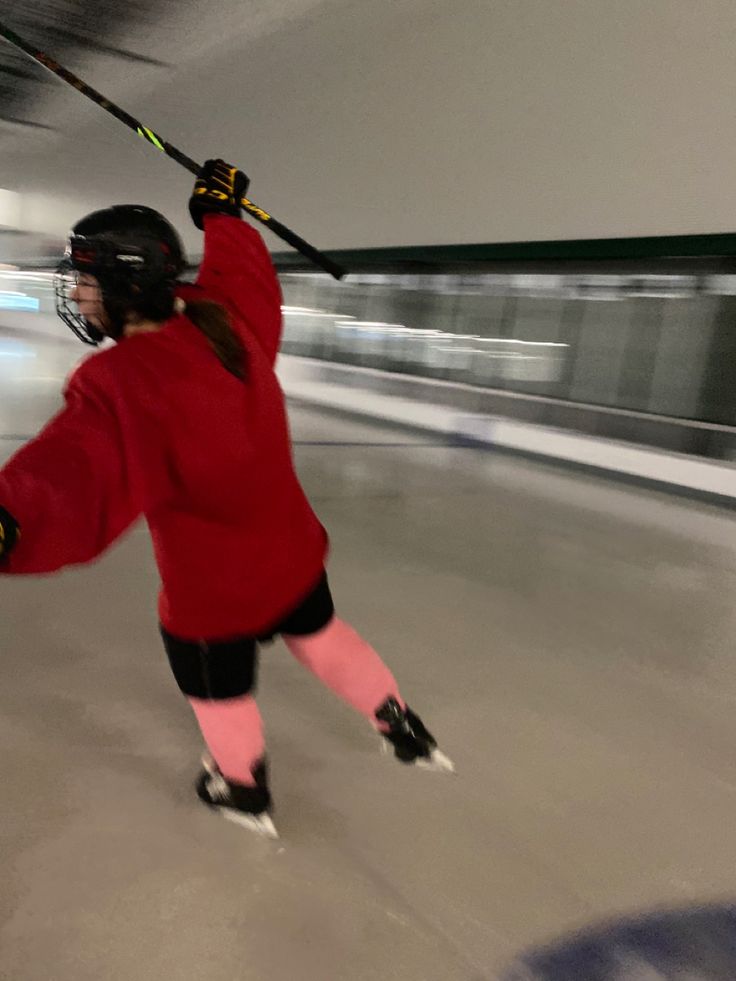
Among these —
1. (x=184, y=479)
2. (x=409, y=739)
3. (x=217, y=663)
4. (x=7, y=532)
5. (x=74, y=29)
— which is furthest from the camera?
(x=74, y=29)

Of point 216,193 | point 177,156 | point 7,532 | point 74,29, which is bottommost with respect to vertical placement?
point 7,532

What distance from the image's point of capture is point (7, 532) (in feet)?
3.00

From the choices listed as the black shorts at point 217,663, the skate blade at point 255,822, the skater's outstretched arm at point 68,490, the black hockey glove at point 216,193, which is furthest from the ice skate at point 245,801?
the black hockey glove at point 216,193

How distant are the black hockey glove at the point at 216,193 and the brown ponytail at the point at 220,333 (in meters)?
0.46

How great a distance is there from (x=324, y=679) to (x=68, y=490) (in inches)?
26.8

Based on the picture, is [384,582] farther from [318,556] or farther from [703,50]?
[703,50]

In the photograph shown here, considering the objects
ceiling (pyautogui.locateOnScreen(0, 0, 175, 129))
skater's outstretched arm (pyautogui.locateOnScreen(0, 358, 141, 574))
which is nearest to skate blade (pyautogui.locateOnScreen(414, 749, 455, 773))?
skater's outstretched arm (pyautogui.locateOnScreen(0, 358, 141, 574))

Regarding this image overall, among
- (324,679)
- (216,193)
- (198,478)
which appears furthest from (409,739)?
(216,193)

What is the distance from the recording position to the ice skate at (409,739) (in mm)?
1471

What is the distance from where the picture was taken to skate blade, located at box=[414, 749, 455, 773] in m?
1.53

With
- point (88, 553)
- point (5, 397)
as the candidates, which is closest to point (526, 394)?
point (5, 397)

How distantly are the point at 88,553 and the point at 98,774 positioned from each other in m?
0.59

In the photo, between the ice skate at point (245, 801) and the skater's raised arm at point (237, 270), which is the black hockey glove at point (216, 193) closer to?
the skater's raised arm at point (237, 270)

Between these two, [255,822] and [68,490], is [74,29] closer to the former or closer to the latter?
[68,490]
